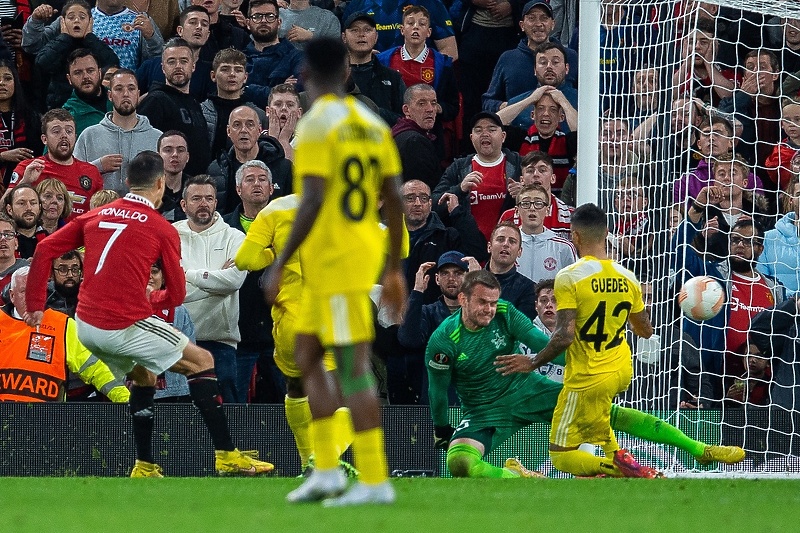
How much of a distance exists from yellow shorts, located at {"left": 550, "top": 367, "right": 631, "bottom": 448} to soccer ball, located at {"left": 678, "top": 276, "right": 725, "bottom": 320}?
2.86 ft

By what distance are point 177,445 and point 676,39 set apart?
5.24 m

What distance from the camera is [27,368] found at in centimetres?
1026

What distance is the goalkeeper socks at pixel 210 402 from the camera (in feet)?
28.0

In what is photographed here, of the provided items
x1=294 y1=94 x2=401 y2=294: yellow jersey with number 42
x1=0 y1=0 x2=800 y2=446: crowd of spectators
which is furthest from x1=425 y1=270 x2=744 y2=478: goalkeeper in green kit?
x1=294 y1=94 x2=401 y2=294: yellow jersey with number 42

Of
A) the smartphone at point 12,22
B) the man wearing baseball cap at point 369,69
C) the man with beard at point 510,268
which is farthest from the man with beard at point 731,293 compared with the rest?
the smartphone at point 12,22

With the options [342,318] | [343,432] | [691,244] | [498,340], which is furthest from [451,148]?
[342,318]

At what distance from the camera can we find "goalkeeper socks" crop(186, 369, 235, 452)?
28.0 feet

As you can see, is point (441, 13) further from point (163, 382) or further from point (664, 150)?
point (163, 382)

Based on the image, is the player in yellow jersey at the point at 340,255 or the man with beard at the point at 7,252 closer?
the player in yellow jersey at the point at 340,255

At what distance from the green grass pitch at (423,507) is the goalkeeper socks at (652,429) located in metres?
1.03

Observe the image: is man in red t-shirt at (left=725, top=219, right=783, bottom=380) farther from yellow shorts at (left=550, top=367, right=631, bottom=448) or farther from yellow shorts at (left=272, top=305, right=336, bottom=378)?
yellow shorts at (left=272, top=305, right=336, bottom=378)

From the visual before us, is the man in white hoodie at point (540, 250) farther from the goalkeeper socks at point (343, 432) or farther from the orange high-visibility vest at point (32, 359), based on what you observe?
the orange high-visibility vest at point (32, 359)

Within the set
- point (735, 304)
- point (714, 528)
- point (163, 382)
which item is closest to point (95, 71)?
point (163, 382)

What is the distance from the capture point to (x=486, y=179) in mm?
12570
